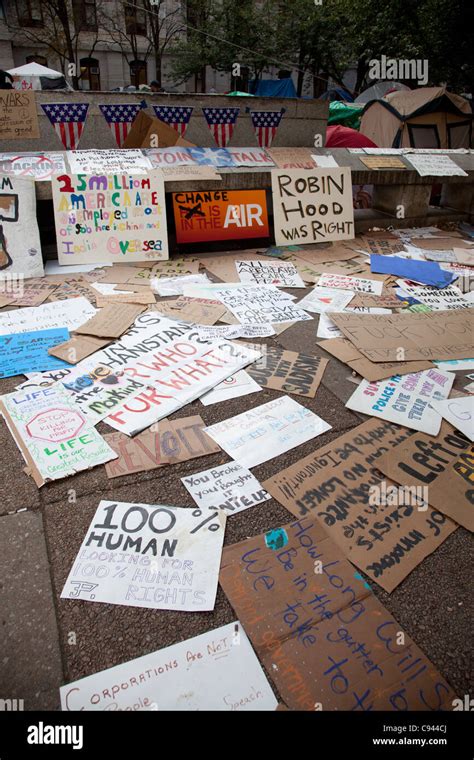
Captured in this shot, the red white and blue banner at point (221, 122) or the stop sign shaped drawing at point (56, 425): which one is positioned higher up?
the red white and blue banner at point (221, 122)

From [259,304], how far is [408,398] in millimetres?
1506

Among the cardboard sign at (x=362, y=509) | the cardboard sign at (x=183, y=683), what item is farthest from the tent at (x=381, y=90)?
the cardboard sign at (x=183, y=683)

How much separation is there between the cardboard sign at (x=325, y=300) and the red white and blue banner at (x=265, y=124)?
2.36 metres

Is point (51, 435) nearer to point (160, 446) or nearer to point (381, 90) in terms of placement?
point (160, 446)

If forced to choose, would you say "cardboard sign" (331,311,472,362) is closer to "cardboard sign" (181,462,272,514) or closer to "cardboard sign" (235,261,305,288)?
"cardboard sign" (235,261,305,288)

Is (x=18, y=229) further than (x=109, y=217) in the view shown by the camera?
No

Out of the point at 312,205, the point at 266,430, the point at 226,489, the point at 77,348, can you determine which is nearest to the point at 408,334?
the point at 266,430

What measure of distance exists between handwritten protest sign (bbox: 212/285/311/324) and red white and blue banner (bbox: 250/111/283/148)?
2.30m

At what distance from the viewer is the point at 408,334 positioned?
3102mm

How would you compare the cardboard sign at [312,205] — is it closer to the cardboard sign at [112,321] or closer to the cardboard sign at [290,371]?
the cardboard sign at [112,321]

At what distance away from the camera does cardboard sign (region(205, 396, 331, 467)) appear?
Answer: 213 centimetres

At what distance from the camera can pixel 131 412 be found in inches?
92.0

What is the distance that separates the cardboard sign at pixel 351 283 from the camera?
3.90m
